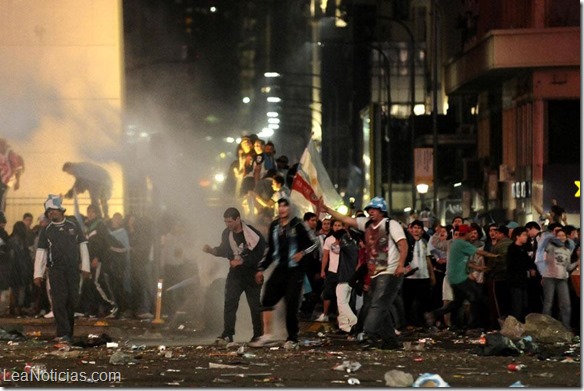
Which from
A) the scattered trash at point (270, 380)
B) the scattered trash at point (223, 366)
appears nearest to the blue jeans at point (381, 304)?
the scattered trash at point (223, 366)

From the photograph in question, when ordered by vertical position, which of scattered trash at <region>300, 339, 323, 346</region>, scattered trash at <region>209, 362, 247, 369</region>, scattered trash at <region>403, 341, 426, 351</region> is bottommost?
scattered trash at <region>300, 339, 323, 346</region>

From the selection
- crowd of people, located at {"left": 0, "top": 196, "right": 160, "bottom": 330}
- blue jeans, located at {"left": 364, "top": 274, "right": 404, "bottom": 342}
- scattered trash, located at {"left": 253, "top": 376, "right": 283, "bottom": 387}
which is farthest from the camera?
crowd of people, located at {"left": 0, "top": 196, "right": 160, "bottom": 330}

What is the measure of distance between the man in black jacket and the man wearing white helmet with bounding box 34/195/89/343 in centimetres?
152

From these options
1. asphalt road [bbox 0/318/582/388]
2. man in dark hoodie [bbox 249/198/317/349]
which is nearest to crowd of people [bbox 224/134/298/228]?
asphalt road [bbox 0/318/582/388]

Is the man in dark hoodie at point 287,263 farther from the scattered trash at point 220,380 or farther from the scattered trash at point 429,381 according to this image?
the scattered trash at point 429,381

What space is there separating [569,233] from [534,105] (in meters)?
23.8

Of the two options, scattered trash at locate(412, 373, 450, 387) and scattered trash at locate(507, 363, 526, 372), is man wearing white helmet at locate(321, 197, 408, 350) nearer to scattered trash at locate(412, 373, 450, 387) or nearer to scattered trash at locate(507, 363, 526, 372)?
scattered trash at locate(507, 363, 526, 372)

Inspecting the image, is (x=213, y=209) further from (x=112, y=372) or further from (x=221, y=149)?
(x=221, y=149)

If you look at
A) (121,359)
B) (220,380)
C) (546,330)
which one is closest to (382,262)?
(546,330)

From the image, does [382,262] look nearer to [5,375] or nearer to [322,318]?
[5,375]

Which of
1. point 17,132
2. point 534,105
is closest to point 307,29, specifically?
point 534,105

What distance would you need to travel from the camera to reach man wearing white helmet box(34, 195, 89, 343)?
53.5 feet

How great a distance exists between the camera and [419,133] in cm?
6544

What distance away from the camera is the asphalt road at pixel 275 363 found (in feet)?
38.9
